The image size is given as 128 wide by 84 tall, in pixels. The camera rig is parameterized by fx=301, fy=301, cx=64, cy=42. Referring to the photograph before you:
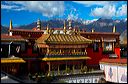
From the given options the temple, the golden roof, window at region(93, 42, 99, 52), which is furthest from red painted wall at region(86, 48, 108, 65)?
the golden roof

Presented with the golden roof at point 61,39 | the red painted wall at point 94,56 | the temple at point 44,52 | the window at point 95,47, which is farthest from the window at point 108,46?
the golden roof at point 61,39

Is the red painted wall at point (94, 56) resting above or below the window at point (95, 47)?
below

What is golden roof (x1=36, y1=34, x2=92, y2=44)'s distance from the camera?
1344 inches

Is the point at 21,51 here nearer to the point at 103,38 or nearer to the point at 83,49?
the point at 83,49

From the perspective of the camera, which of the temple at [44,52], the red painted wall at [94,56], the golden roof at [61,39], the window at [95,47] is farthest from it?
the window at [95,47]

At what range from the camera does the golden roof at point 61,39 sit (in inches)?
1344

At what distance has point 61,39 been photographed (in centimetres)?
3519

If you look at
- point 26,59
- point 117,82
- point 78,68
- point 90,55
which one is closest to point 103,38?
point 90,55

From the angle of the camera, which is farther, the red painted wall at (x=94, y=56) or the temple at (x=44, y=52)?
the red painted wall at (x=94, y=56)

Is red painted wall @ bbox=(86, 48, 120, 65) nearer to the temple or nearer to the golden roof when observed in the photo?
the temple

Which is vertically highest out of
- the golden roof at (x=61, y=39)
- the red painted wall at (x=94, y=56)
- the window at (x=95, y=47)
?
the golden roof at (x=61, y=39)

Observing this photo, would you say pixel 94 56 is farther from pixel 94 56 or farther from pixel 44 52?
pixel 44 52

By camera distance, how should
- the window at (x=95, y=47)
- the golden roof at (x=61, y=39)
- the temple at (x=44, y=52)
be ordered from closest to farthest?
1. the temple at (x=44, y=52)
2. the golden roof at (x=61, y=39)
3. the window at (x=95, y=47)

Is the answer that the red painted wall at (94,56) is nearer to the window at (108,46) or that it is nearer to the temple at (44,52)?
the temple at (44,52)
